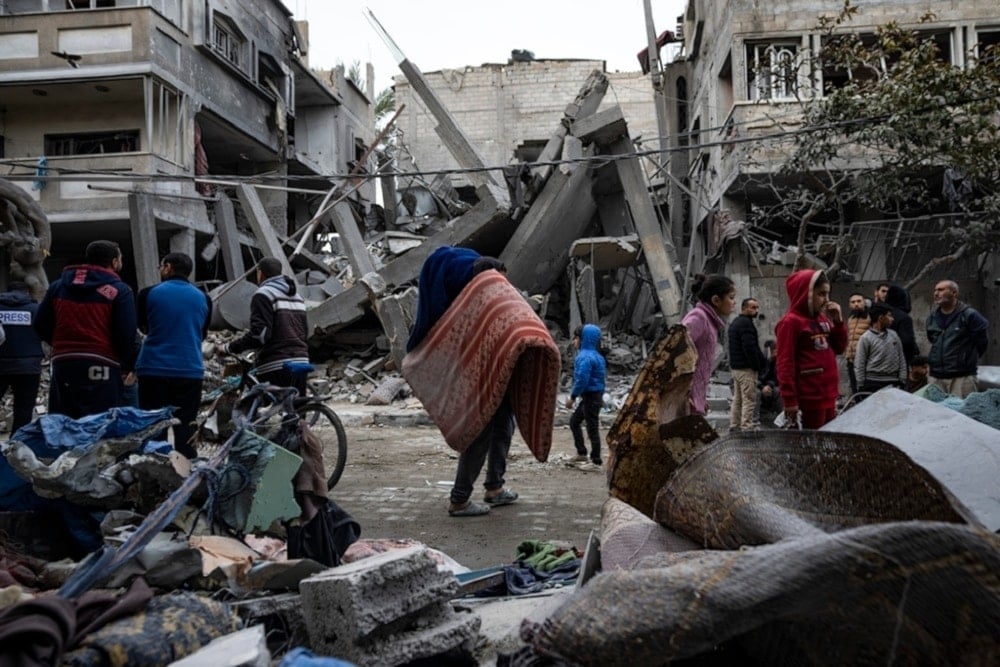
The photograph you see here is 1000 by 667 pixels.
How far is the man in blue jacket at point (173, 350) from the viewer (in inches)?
197

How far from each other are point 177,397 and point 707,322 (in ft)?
11.6

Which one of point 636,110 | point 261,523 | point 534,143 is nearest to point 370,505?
point 261,523

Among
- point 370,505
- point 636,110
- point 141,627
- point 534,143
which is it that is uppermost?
point 636,110

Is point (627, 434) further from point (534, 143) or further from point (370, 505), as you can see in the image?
point (534, 143)

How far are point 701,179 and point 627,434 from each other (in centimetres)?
1767

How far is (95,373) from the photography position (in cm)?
493

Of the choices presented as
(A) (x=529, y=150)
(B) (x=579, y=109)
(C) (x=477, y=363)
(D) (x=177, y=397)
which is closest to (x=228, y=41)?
(A) (x=529, y=150)

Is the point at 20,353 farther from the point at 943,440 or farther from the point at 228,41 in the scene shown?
the point at 228,41

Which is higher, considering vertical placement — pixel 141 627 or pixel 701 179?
pixel 701 179

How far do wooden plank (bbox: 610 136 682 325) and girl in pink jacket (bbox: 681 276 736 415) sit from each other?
8.45m

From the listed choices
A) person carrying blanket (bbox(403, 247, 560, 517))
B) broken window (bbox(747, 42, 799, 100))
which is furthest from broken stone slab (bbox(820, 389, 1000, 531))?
broken window (bbox(747, 42, 799, 100))

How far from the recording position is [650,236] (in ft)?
45.5

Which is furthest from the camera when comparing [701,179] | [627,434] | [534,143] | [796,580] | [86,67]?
[534,143]

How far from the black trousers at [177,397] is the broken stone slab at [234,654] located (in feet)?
9.98
